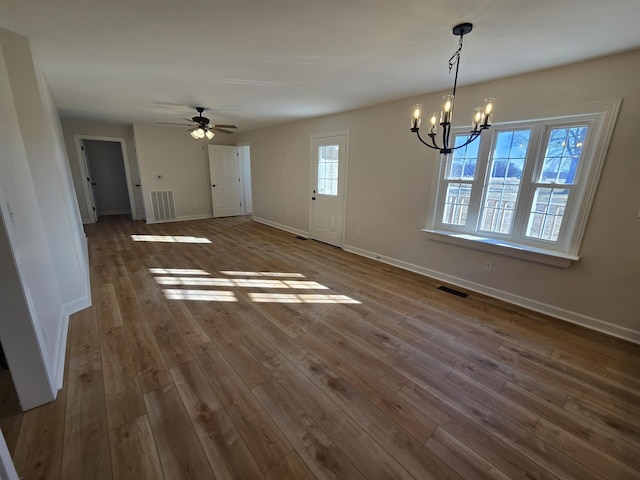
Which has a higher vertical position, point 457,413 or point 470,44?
point 470,44

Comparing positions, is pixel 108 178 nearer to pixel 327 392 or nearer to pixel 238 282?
pixel 238 282

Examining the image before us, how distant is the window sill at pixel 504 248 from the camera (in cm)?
259

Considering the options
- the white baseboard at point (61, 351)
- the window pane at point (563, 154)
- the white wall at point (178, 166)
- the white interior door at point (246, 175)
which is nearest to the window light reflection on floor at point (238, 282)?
the white baseboard at point (61, 351)

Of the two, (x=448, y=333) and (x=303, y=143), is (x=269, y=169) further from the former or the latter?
(x=448, y=333)

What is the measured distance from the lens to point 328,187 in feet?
16.5

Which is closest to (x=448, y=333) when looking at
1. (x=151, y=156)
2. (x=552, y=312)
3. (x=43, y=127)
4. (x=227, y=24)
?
(x=552, y=312)

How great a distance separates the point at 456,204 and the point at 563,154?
1.09 meters

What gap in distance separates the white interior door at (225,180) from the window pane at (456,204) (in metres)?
6.08

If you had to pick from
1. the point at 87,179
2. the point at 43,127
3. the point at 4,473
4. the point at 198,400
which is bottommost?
the point at 198,400

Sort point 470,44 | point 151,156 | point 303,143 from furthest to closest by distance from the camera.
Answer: point 151,156 → point 303,143 → point 470,44

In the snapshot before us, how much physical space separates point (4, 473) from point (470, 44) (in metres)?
3.43

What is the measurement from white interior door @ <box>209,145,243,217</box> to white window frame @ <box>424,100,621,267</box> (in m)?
5.91

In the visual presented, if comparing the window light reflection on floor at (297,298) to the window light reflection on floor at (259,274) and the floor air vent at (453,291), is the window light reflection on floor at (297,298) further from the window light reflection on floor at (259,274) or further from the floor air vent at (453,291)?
the floor air vent at (453,291)

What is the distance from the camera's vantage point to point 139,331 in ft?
7.64
